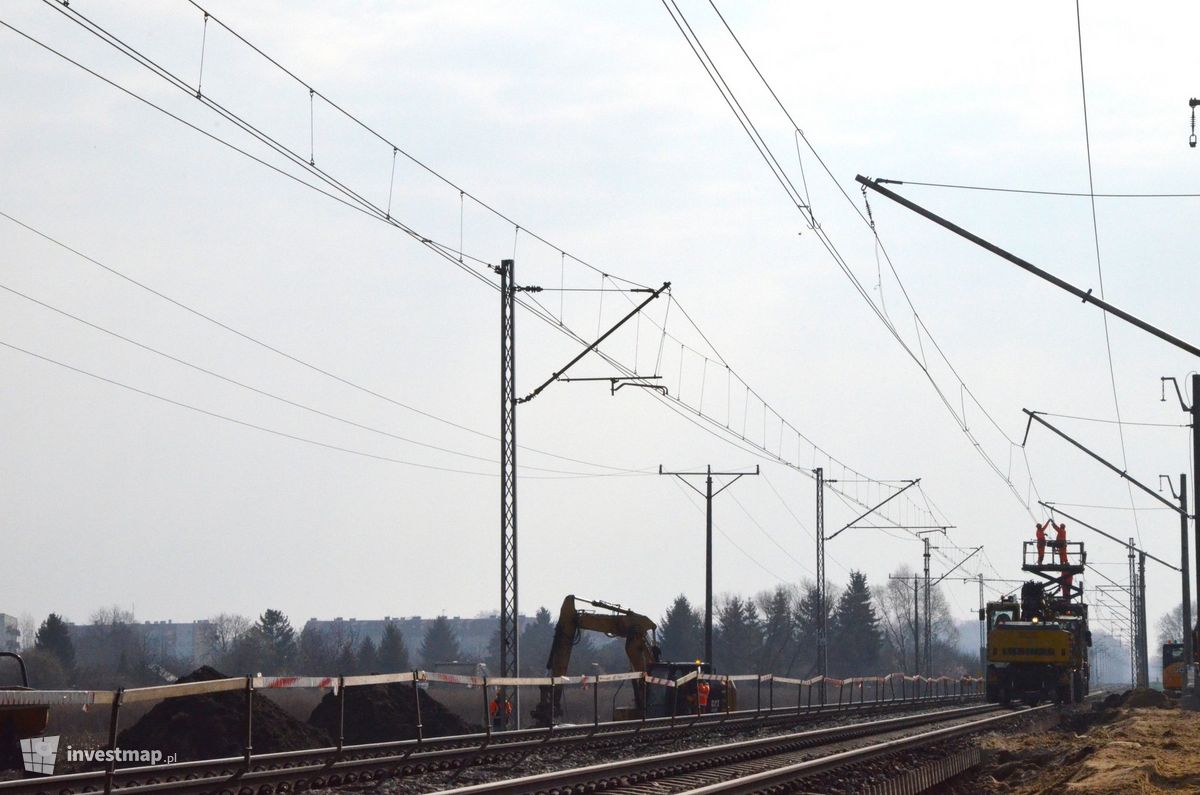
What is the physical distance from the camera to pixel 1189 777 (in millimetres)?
17281

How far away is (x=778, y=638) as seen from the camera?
156 m

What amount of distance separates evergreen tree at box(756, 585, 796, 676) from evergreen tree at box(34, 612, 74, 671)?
74675mm

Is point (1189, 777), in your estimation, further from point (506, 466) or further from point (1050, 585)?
point (1050, 585)

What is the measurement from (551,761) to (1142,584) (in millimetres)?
75467

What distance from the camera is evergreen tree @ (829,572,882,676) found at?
149000 millimetres

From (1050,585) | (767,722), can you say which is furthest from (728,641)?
(767,722)

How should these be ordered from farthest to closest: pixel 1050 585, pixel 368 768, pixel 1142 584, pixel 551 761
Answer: pixel 1142 584 < pixel 1050 585 < pixel 551 761 < pixel 368 768

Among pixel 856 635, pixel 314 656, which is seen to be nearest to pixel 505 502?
pixel 314 656

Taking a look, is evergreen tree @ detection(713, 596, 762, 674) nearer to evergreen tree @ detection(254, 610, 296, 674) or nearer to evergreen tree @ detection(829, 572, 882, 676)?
evergreen tree @ detection(829, 572, 882, 676)

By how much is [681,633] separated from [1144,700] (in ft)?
313

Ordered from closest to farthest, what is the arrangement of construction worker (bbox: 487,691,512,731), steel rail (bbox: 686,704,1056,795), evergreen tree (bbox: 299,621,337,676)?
steel rail (bbox: 686,704,1056,795) < construction worker (bbox: 487,691,512,731) < evergreen tree (bbox: 299,621,337,676)

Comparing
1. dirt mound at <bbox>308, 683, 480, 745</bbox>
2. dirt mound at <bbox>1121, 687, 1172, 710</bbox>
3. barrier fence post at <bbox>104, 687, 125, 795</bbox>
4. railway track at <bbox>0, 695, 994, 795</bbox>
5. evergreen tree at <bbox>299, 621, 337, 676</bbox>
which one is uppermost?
barrier fence post at <bbox>104, 687, 125, 795</bbox>

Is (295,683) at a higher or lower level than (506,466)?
lower

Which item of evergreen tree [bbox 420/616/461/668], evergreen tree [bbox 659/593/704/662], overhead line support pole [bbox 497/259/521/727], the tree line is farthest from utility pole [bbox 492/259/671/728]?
evergreen tree [bbox 420/616/461/668]
